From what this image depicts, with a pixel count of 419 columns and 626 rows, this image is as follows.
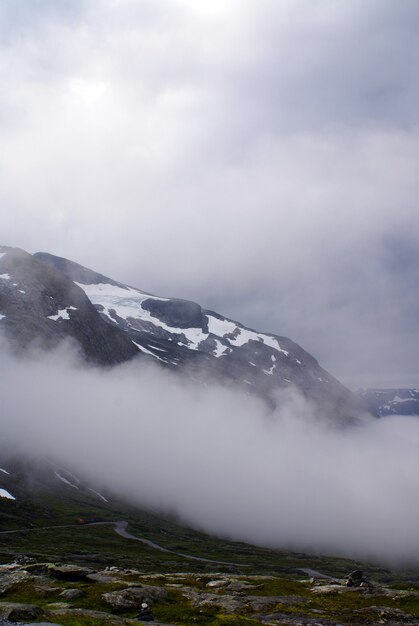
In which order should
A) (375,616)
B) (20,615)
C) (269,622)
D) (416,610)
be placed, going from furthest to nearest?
(416,610) < (375,616) < (269,622) < (20,615)

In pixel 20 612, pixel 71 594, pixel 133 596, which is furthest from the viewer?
pixel 133 596

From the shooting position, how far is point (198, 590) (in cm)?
5941

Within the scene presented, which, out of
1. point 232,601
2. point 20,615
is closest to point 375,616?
point 232,601

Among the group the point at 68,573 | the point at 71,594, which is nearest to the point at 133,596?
the point at 71,594

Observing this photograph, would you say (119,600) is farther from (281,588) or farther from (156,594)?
(281,588)

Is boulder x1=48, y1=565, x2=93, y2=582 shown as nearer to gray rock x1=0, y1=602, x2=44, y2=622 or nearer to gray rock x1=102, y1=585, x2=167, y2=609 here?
gray rock x1=102, y1=585, x2=167, y2=609

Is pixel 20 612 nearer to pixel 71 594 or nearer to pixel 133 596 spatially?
pixel 71 594

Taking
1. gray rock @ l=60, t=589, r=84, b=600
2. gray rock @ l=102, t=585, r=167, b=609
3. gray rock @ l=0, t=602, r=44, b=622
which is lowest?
gray rock @ l=60, t=589, r=84, b=600

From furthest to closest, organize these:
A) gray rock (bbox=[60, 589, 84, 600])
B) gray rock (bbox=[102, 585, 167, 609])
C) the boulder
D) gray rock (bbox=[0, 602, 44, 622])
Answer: the boulder
gray rock (bbox=[60, 589, 84, 600])
gray rock (bbox=[102, 585, 167, 609])
gray rock (bbox=[0, 602, 44, 622])

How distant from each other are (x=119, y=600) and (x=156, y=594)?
5436 millimetres

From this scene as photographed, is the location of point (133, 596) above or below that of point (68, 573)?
above

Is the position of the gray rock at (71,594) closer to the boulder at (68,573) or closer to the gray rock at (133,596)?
the gray rock at (133,596)

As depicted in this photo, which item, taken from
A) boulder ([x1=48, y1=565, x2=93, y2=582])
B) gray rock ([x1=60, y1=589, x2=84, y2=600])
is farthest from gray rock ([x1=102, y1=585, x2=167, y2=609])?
boulder ([x1=48, y1=565, x2=93, y2=582])

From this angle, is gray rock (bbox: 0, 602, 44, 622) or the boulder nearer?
gray rock (bbox: 0, 602, 44, 622)
